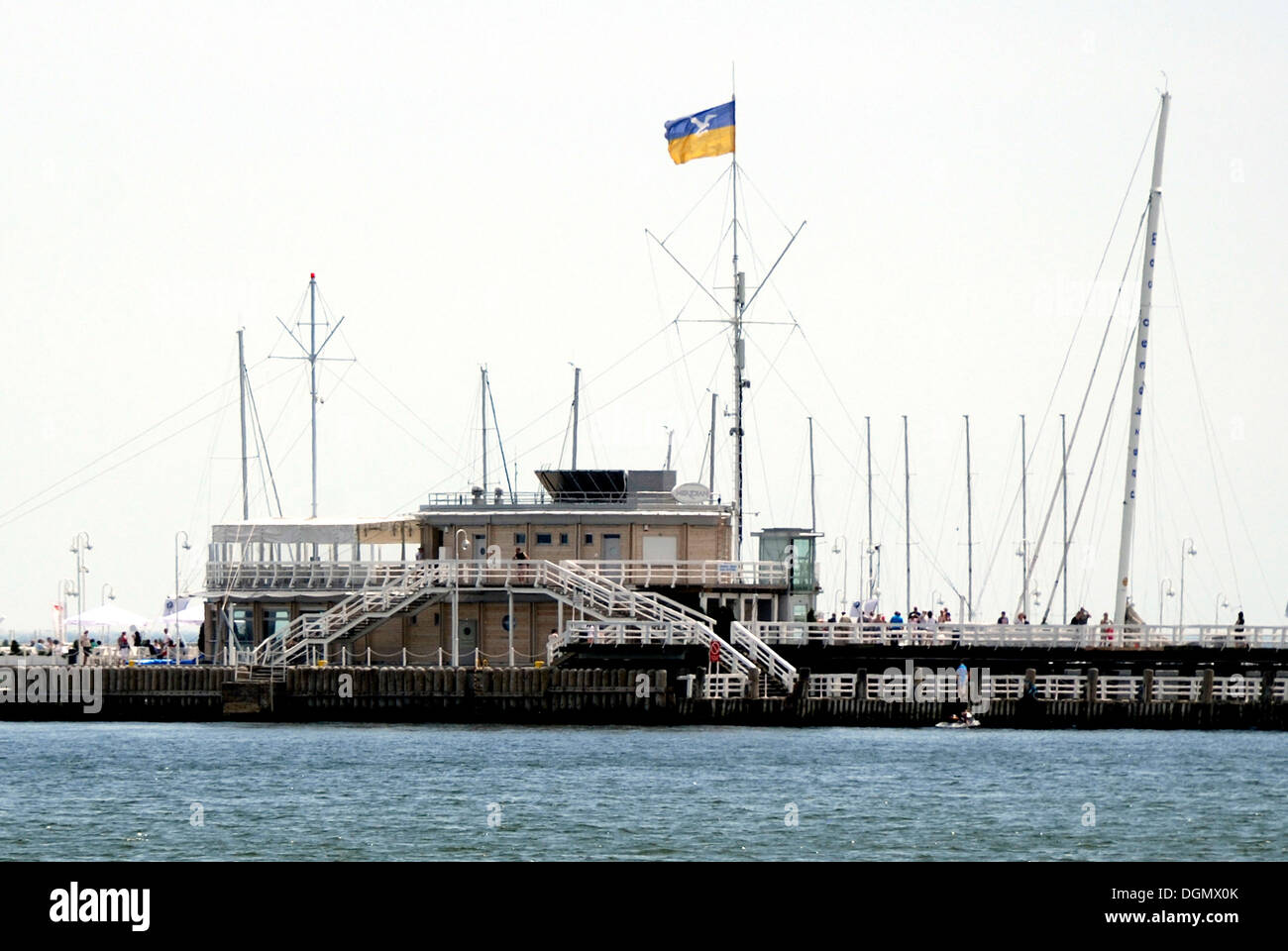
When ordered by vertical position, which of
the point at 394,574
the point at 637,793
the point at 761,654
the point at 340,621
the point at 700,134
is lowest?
the point at 637,793

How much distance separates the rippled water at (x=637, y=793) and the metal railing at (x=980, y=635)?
345cm

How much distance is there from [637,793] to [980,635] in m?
20.4

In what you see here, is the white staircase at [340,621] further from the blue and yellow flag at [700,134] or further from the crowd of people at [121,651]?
the blue and yellow flag at [700,134]

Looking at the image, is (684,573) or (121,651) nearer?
(684,573)

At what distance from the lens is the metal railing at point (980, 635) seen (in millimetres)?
64250

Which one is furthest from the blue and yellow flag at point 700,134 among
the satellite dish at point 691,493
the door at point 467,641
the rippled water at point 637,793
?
the rippled water at point 637,793

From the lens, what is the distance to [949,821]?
43.4m

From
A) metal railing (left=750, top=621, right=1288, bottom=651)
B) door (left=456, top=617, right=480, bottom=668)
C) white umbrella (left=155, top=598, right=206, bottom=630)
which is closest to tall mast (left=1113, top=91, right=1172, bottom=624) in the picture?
metal railing (left=750, top=621, right=1288, bottom=651)

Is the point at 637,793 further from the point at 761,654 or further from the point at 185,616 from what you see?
the point at 185,616

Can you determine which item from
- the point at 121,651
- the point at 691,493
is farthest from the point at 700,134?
the point at 121,651

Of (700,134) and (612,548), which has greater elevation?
(700,134)

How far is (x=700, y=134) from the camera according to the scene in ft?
228
